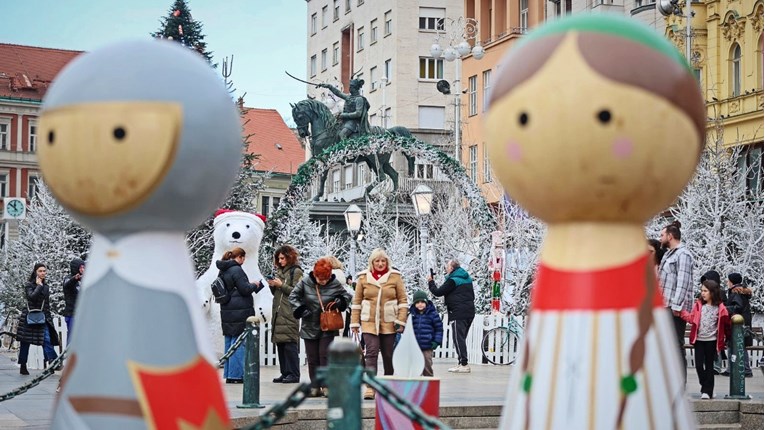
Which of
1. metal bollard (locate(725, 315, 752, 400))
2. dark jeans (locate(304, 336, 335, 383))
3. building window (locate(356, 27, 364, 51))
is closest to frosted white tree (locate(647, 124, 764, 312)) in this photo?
metal bollard (locate(725, 315, 752, 400))

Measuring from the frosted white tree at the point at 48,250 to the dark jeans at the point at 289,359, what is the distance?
13565 mm

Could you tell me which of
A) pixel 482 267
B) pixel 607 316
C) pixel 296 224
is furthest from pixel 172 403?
pixel 296 224

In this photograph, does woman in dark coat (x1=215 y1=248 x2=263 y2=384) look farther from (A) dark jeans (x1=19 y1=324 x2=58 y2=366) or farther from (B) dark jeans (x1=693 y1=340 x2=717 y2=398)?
(B) dark jeans (x1=693 y1=340 x2=717 y2=398)

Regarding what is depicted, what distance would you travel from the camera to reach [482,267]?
90.9ft

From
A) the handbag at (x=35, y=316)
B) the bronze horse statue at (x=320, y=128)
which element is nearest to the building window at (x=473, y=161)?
the bronze horse statue at (x=320, y=128)

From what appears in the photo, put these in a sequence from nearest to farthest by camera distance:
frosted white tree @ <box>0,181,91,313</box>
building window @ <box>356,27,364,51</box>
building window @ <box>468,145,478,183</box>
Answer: frosted white tree @ <box>0,181,91,313</box> → building window @ <box>468,145,478,183</box> → building window @ <box>356,27,364,51</box>

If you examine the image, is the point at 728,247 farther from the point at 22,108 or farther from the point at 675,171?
the point at 22,108

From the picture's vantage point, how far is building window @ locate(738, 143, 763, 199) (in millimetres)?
37938

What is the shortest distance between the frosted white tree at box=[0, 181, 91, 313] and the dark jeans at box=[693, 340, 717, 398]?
17.5 meters

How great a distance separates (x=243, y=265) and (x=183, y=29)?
15.1m

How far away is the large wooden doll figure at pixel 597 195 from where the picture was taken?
538 cm

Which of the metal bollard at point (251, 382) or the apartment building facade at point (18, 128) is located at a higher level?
the apartment building facade at point (18, 128)

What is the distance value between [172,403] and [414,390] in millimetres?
4656

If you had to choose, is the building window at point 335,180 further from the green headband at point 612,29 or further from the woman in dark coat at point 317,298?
the green headband at point 612,29
